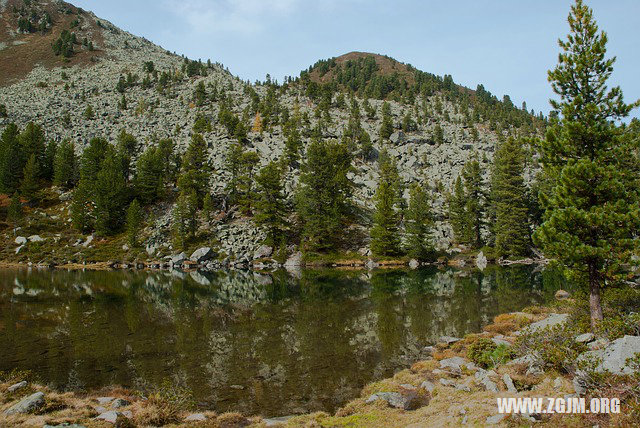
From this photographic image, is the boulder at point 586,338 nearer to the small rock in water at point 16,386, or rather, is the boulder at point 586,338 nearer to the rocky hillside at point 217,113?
the small rock in water at point 16,386

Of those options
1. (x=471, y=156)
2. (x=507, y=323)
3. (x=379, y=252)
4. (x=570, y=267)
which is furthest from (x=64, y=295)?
(x=471, y=156)

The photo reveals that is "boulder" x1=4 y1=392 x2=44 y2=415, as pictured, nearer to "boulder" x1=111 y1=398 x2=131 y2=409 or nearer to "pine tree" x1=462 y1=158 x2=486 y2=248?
"boulder" x1=111 y1=398 x2=131 y2=409

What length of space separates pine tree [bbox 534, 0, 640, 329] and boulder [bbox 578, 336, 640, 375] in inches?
155

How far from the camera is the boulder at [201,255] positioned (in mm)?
78250

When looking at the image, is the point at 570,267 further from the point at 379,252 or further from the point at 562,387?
the point at 379,252

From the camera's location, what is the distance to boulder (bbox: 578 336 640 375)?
9.80 metres

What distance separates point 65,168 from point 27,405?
367ft

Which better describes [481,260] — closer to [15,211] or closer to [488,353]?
[488,353]

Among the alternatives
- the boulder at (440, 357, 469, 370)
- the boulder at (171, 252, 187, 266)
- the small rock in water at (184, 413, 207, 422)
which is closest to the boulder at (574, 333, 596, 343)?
the boulder at (440, 357, 469, 370)

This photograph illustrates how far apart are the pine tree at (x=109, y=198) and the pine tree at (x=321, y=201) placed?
46325 mm

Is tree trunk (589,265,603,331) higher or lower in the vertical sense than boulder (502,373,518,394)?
higher

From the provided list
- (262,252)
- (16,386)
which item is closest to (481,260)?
(262,252)

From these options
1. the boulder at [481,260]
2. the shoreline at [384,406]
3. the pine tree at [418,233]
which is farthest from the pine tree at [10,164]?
the boulder at [481,260]

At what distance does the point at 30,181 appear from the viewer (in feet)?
316
